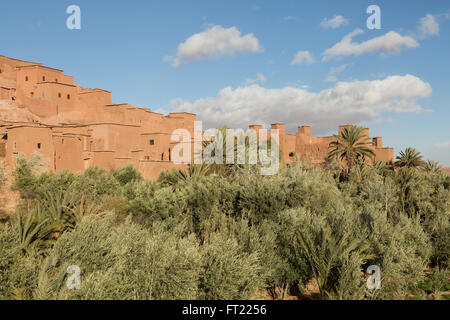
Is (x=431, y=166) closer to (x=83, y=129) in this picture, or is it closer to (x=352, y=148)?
(x=352, y=148)

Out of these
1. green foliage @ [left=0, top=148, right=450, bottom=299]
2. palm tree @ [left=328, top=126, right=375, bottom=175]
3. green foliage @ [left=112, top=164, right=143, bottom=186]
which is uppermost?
palm tree @ [left=328, top=126, right=375, bottom=175]

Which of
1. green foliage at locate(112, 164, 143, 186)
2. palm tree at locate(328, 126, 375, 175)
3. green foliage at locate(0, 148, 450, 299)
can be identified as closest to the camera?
green foliage at locate(0, 148, 450, 299)

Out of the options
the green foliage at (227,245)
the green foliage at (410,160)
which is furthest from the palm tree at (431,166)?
the green foliage at (227,245)

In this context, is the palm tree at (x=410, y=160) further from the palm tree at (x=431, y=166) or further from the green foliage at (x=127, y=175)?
the green foliage at (x=127, y=175)

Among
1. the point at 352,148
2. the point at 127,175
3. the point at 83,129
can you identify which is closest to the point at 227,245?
the point at 127,175

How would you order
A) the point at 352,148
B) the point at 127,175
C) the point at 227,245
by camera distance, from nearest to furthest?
the point at 227,245 < the point at 127,175 < the point at 352,148

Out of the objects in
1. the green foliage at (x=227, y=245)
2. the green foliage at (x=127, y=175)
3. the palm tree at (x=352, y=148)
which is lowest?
the green foliage at (x=227, y=245)

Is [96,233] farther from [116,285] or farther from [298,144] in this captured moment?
[298,144]

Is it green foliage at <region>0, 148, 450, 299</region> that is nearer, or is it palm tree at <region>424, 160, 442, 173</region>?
green foliage at <region>0, 148, 450, 299</region>

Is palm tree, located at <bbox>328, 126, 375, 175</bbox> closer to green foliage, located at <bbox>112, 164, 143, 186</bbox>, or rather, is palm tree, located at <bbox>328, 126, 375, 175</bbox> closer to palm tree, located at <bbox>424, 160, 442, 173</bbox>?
palm tree, located at <bbox>424, 160, 442, 173</bbox>

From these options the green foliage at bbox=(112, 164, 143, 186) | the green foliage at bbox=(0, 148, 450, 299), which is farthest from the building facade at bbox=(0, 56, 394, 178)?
the green foliage at bbox=(0, 148, 450, 299)

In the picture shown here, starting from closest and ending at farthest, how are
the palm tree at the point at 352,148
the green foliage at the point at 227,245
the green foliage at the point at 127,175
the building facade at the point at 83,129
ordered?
the green foliage at the point at 227,245, the green foliage at the point at 127,175, the building facade at the point at 83,129, the palm tree at the point at 352,148

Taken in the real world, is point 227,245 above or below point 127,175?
below
